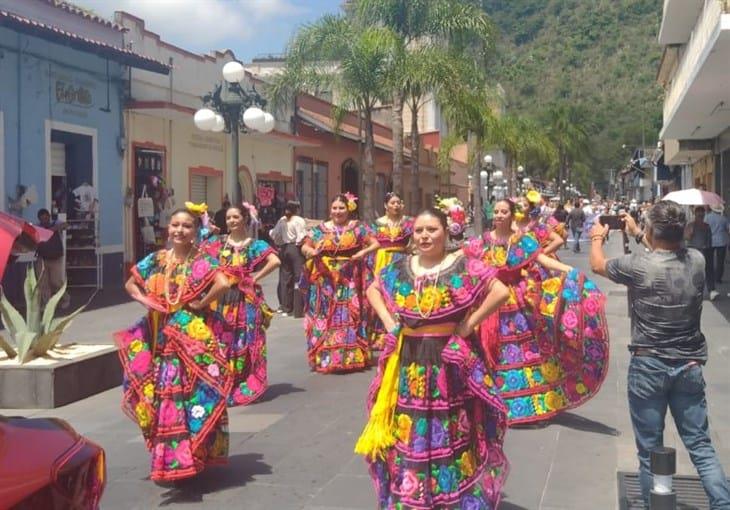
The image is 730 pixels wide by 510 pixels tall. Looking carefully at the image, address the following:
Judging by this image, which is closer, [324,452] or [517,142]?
[324,452]

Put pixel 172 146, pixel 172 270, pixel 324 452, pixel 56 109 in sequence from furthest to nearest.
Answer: pixel 172 146
pixel 56 109
pixel 324 452
pixel 172 270

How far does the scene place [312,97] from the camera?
98.0ft

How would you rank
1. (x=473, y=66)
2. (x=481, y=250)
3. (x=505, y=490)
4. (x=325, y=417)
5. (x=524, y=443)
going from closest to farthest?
(x=505, y=490) → (x=524, y=443) → (x=481, y=250) → (x=325, y=417) → (x=473, y=66)

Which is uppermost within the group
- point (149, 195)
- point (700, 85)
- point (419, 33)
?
point (419, 33)

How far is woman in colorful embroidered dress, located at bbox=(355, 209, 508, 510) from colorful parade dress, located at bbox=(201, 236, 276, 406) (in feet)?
11.3

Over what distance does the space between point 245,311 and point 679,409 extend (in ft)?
14.1

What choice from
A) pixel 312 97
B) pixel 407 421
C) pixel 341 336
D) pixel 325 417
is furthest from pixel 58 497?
pixel 312 97

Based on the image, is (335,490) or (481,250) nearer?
(335,490)

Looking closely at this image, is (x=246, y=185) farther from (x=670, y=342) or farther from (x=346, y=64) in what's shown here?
→ (x=670, y=342)

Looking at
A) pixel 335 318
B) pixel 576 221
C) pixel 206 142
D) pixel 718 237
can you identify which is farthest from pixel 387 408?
pixel 576 221

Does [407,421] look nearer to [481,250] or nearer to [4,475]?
[4,475]

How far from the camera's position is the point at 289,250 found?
14359mm

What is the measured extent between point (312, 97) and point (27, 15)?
571 inches

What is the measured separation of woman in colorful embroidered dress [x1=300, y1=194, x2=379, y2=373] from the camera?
9.65 meters
